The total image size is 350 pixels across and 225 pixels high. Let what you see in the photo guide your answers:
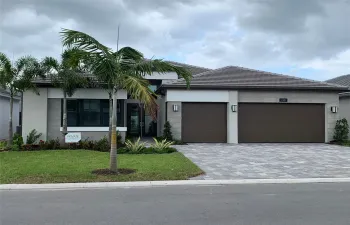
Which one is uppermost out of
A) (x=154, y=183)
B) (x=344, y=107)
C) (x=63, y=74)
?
(x=63, y=74)

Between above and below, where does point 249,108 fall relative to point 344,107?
below

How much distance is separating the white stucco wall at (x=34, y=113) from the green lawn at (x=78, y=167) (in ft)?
12.5

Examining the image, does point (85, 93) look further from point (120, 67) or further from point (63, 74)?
point (120, 67)

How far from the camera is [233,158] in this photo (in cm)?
1329

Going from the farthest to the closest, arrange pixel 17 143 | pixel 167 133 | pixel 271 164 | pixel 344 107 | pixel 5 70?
1. pixel 344 107
2. pixel 167 133
3. pixel 17 143
4. pixel 5 70
5. pixel 271 164

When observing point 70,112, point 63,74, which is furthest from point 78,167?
point 70,112

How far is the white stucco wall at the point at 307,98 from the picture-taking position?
20.1m

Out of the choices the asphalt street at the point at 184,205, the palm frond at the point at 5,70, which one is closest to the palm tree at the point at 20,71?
the palm frond at the point at 5,70

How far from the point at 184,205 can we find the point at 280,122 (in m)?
15.4

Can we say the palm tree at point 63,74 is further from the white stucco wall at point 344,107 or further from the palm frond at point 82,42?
the white stucco wall at point 344,107

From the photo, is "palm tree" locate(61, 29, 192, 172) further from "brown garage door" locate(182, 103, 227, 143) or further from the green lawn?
"brown garage door" locate(182, 103, 227, 143)

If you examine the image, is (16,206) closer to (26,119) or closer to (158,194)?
(158,194)

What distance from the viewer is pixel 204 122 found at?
786 inches

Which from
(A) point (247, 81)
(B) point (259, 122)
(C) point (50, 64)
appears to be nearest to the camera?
(C) point (50, 64)
